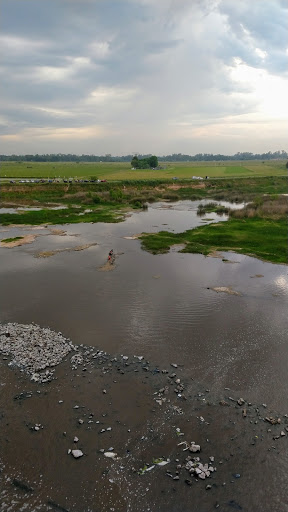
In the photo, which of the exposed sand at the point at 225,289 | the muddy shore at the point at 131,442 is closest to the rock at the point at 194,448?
the muddy shore at the point at 131,442

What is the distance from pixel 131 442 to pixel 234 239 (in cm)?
3028

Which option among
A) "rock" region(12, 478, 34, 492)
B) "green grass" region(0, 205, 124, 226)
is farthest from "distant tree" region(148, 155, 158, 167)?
"rock" region(12, 478, 34, 492)

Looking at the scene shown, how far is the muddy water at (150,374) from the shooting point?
33.1 ft

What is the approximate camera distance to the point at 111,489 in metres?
10.0

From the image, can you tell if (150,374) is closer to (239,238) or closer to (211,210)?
(239,238)

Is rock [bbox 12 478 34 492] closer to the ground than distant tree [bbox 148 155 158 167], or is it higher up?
closer to the ground

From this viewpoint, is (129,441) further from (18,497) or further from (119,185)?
(119,185)

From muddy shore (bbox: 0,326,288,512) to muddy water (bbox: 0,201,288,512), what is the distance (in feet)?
0.13

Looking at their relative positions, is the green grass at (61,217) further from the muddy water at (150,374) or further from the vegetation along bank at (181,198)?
the muddy water at (150,374)

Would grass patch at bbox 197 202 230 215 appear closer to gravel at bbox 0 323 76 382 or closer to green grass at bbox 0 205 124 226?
green grass at bbox 0 205 124 226

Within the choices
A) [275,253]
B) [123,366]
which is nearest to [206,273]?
[275,253]

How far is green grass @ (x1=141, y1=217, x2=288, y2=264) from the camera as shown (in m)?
34.5

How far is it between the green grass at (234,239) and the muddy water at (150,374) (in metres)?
2.64

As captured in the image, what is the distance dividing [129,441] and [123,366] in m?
4.27
